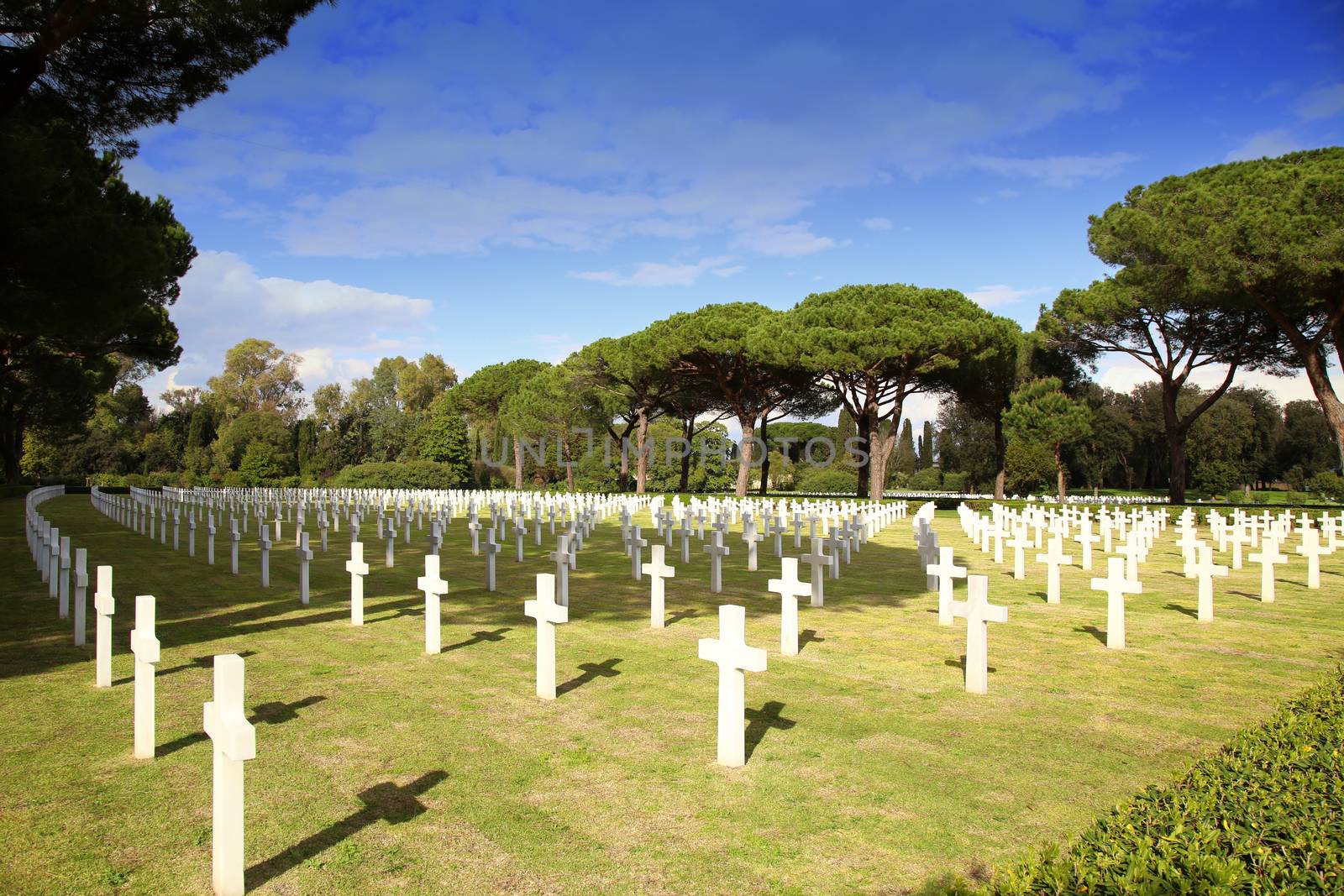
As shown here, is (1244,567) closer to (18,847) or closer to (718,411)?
(18,847)

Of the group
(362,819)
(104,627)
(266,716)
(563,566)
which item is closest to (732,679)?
(362,819)

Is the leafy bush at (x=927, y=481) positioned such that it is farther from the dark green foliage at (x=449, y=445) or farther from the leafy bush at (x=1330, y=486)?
the dark green foliage at (x=449, y=445)

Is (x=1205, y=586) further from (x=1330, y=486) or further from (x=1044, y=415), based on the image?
(x=1330, y=486)

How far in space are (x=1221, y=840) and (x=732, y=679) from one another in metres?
2.40

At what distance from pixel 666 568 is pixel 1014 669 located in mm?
3383

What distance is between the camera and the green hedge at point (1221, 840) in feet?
7.19

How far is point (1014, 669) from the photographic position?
6.61 m

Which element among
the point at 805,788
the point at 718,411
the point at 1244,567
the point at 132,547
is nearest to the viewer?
the point at 805,788

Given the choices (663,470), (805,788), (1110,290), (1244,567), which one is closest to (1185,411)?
(1110,290)

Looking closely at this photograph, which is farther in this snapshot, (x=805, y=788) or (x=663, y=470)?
(x=663, y=470)

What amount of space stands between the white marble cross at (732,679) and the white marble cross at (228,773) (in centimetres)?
230

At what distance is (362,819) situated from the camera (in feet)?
12.1

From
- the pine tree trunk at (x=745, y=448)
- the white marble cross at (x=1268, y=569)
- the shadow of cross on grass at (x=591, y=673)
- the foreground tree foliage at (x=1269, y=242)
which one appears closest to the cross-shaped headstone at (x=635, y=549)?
the shadow of cross on grass at (x=591, y=673)

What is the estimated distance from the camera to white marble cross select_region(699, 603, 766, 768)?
4.35 meters
